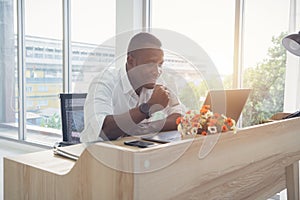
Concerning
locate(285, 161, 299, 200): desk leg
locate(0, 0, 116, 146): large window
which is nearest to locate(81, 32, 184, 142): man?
locate(285, 161, 299, 200): desk leg

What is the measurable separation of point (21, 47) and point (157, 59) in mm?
3749

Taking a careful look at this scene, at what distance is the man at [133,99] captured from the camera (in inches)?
55.6

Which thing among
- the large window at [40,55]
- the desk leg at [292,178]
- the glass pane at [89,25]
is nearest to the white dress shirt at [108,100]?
the desk leg at [292,178]

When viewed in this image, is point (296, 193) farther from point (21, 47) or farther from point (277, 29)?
point (21, 47)

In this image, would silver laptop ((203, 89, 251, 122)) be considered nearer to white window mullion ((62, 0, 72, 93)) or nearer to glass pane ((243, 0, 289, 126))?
glass pane ((243, 0, 289, 126))

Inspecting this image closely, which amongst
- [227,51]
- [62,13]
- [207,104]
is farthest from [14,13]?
[207,104]

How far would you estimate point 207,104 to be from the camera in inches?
51.4

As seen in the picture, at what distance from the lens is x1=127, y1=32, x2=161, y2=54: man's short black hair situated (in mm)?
1493

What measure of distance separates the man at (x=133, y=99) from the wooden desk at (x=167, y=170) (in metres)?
0.19

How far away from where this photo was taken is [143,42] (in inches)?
61.8

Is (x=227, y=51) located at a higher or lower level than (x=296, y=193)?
higher

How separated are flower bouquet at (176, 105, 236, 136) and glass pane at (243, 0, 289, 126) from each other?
155 cm

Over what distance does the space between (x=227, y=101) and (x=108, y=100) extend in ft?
1.89

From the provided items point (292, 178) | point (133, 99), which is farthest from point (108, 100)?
point (292, 178)
